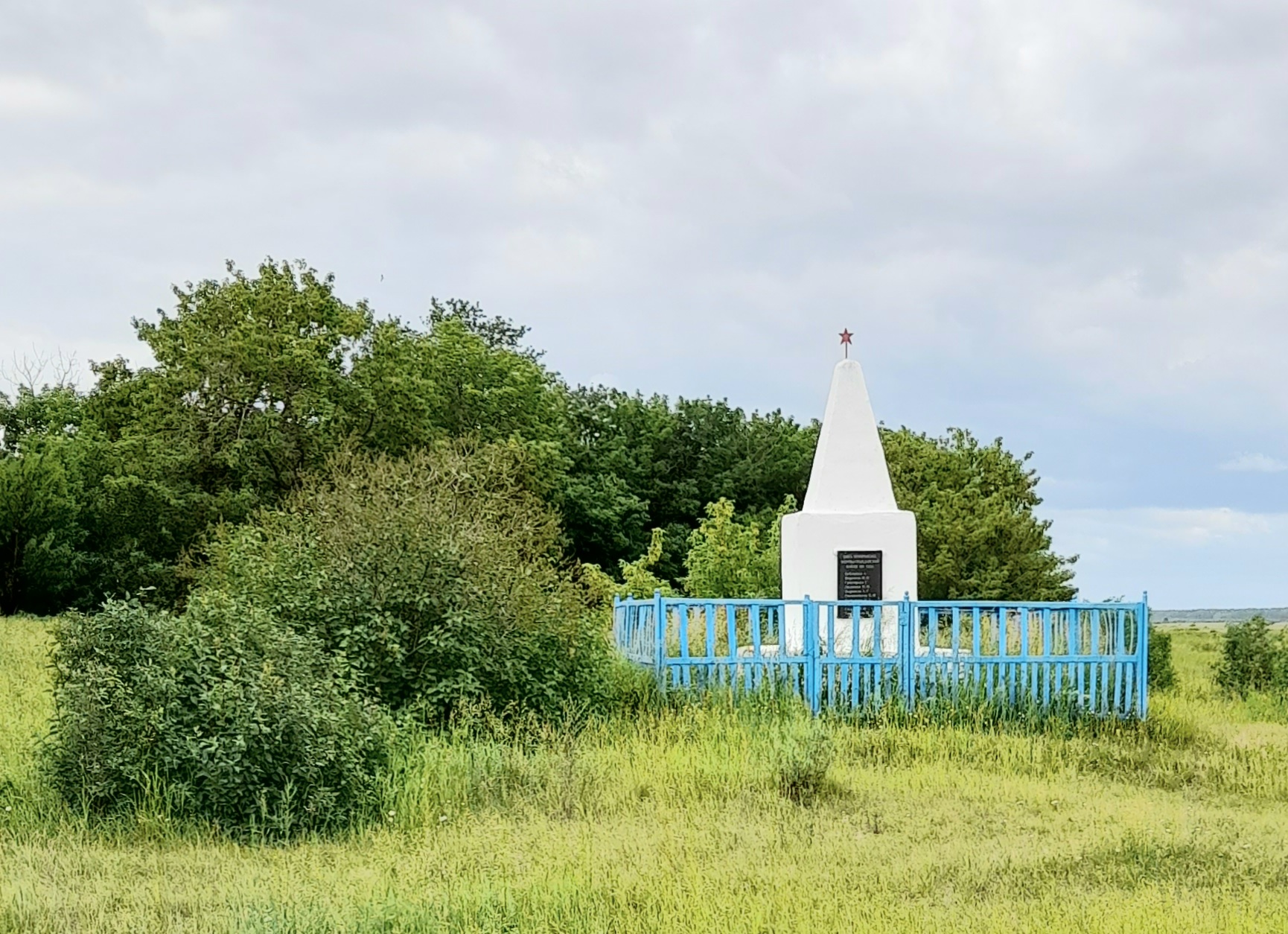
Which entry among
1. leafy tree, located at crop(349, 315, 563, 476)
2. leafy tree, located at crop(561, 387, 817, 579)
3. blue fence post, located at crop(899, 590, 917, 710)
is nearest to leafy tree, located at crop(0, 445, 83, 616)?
leafy tree, located at crop(349, 315, 563, 476)

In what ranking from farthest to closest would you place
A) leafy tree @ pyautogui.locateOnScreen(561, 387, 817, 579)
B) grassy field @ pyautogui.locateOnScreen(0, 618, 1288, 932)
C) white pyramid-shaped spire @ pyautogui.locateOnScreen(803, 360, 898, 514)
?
1. leafy tree @ pyautogui.locateOnScreen(561, 387, 817, 579)
2. white pyramid-shaped spire @ pyautogui.locateOnScreen(803, 360, 898, 514)
3. grassy field @ pyautogui.locateOnScreen(0, 618, 1288, 932)

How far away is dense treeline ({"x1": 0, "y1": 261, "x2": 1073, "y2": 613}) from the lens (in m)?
31.4

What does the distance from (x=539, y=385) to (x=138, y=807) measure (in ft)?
106

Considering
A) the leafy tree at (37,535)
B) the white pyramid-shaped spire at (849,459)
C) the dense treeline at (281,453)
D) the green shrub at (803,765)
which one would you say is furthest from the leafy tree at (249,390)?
the green shrub at (803,765)

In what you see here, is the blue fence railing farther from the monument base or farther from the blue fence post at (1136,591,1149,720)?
the monument base

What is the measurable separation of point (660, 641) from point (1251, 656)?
12.8 meters

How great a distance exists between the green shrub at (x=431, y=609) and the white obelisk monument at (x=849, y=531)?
353 centimetres

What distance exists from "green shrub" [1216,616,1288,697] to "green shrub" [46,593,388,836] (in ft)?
54.6

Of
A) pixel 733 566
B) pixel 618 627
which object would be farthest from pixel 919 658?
pixel 733 566

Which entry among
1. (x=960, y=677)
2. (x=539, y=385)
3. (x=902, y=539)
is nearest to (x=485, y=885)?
(x=960, y=677)

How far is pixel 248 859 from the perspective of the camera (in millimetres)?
8625

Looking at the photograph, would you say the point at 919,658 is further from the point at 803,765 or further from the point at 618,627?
the point at 803,765

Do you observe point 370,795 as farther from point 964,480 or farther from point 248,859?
point 964,480

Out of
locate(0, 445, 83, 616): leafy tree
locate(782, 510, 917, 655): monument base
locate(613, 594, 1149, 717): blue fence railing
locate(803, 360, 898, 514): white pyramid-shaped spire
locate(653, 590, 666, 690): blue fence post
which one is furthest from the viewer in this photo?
locate(0, 445, 83, 616): leafy tree
